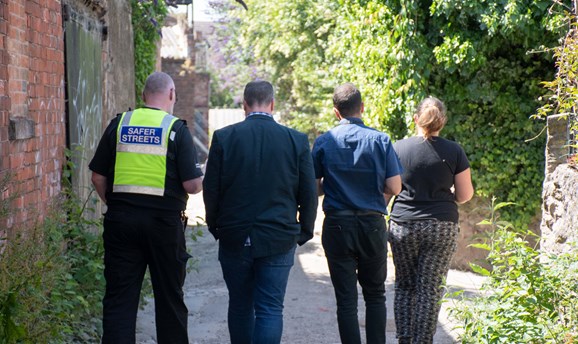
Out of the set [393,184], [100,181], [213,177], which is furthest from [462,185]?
[100,181]

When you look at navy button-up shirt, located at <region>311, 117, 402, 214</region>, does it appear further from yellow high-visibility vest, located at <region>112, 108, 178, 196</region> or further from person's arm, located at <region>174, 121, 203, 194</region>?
yellow high-visibility vest, located at <region>112, 108, 178, 196</region>

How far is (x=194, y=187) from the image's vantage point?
5.31 metres

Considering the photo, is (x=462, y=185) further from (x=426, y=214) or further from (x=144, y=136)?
(x=144, y=136)

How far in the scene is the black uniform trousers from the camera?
527 centimetres

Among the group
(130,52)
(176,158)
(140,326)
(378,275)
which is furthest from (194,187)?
(130,52)

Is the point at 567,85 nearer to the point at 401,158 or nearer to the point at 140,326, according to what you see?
the point at 401,158

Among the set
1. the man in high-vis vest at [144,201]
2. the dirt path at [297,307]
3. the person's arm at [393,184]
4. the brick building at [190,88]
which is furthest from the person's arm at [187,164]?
the brick building at [190,88]

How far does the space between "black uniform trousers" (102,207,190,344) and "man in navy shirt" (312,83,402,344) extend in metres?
1.01

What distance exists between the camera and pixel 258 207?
17.1 ft

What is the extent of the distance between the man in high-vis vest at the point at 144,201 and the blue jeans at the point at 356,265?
989mm

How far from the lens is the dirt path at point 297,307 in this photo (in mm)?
7155

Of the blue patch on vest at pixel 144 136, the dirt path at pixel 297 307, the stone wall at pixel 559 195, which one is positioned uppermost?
the blue patch on vest at pixel 144 136

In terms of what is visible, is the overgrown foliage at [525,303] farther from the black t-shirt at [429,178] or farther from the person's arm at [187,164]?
the person's arm at [187,164]

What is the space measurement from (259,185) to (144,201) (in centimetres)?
69
